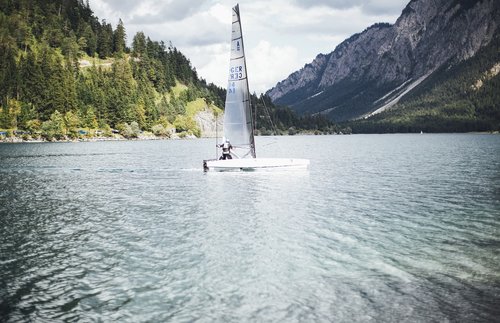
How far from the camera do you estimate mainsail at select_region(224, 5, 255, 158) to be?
1994 inches

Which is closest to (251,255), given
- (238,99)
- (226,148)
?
(226,148)

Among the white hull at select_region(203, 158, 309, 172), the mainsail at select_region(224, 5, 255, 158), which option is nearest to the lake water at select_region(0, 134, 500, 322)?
the white hull at select_region(203, 158, 309, 172)

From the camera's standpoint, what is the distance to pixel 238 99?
52156mm

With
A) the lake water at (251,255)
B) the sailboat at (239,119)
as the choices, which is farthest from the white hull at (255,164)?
the lake water at (251,255)

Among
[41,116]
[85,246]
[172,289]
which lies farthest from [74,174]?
[41,116]

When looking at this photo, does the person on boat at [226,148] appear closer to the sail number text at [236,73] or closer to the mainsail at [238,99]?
the mainsail at [238,99]

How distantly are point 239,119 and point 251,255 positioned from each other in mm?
34623

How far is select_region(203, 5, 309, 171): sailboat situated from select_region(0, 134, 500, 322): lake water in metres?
12.5

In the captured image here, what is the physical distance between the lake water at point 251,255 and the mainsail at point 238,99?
15.2 m

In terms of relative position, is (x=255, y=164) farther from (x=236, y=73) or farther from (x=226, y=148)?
(x=236, y=73)

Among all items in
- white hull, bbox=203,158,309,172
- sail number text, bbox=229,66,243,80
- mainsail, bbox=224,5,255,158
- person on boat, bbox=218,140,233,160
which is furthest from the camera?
person on boat, bbox=218,140,233,160

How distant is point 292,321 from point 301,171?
4237 cm

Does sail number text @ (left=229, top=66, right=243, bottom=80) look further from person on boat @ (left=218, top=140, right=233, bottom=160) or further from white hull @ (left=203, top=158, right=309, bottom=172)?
white hull @ (left=203, top=158, right=309, bottom=172)

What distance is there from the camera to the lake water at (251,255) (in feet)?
45.7
